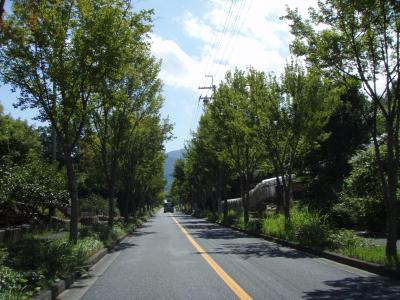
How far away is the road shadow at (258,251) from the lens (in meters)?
15.7

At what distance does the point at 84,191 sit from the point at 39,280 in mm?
53964

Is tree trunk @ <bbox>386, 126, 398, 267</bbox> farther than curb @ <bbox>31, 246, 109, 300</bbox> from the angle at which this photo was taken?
Yes

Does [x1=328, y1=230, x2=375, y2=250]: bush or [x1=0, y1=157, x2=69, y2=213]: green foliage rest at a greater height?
[x1=0, y1=157, x2=69, y2=213]: green foliage

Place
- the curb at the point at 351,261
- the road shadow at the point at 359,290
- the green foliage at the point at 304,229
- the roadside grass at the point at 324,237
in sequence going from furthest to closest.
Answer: the green foliage at the point at 304,229 < the roadside grass at the point at 324,237 < the curb at the point at 351,261 < the road shadow at the point at 359,290

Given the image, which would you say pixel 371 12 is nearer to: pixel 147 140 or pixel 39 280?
pixel 39 280

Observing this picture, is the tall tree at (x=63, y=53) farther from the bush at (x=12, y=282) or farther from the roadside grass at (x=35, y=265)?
the bush at (x=12, y=282)

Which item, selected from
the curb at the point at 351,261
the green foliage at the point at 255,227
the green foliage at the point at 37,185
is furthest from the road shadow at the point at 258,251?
the green foliage at the point at 37,185

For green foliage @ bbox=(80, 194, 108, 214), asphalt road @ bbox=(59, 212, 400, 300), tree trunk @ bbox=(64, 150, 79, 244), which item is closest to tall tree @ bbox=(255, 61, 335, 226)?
asphalt road @ bbox=(59, 212, 400, 300)

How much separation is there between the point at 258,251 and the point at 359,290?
7655 mm

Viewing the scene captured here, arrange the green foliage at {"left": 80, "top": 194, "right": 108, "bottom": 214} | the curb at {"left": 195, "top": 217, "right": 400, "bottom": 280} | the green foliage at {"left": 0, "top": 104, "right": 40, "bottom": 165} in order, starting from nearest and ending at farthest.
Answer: the curb at {"left": 195, "top": 217, "right": 400, "bottom": 280} < the green foliage at {"left": 0, "top": 104, "right": 40, "bottom": 165} < the green foliage at {"left": 80, "top": 194, "right": 108, "bottom": 214}

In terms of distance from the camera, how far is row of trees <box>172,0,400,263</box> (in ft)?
41.7

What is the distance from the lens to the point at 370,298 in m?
8.70

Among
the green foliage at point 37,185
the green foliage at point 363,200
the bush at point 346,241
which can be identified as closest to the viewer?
the bush at point 346,241

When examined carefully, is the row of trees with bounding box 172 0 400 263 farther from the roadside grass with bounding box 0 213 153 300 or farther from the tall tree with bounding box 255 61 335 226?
the roadside grass with bounding box 0 213 153 300
